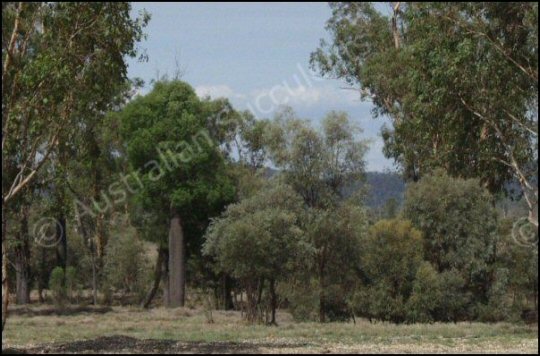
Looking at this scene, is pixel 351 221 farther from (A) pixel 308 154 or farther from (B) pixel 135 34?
(B) pixel 135 34

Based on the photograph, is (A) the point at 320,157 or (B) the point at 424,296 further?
(A) the point at 320,157

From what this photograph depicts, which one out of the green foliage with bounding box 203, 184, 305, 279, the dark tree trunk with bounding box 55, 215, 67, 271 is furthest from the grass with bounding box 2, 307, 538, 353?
the dark tree trunk with bounding box 55, 215, 67, 271

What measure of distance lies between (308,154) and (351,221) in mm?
6201

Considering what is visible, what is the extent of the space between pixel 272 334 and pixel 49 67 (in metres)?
12.5

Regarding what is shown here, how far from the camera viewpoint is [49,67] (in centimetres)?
1778

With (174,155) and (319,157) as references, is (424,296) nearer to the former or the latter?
(319,157)

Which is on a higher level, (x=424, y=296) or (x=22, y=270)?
(x=22, y=270)

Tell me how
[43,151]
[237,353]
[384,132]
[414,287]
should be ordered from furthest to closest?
[384,132] < [414,287] < [43,151] < [237,353]

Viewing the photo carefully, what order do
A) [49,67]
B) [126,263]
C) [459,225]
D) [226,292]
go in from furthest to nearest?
[126,263] < [226,292] < [459,225] < [49,67]

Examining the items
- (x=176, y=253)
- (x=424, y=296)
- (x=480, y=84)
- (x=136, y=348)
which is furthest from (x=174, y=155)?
(x=136, y=348)

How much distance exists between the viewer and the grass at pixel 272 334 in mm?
20531

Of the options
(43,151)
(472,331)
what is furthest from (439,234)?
(43,151)

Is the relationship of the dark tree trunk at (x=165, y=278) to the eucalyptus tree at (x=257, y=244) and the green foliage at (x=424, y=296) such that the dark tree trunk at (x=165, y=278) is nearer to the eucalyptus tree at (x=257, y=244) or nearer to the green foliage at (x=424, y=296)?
the eucalyptus tree at (x=257, y=244)

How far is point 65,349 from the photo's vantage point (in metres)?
18.2
